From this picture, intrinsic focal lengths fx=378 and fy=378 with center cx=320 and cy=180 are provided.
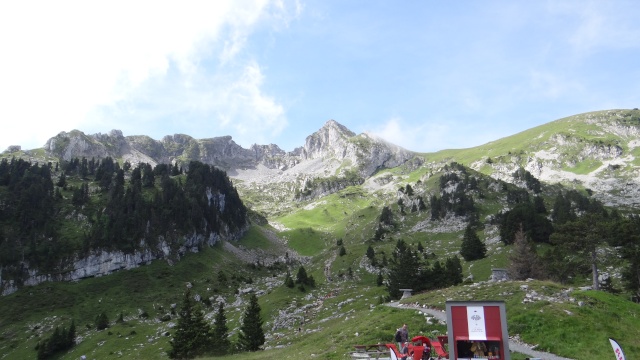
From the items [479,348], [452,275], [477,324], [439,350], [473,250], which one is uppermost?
[477,324]

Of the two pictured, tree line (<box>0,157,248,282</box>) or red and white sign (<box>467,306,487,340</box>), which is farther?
tree line (<box>0,157,248,282</box>)

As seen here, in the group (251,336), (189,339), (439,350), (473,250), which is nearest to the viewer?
(439,350)

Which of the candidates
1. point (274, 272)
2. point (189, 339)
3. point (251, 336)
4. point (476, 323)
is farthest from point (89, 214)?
point (476, 323)

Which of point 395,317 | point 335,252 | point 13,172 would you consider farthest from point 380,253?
point 13,172

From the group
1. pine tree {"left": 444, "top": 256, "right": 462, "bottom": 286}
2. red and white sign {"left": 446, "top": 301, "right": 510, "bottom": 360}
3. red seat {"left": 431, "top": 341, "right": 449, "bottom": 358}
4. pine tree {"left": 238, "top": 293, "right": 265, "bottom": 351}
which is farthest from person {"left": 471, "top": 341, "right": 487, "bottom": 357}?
pine tree {"left": 444, "top": 256, "right": 462, "bottom": 286}

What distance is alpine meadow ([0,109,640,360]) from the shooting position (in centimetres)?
3300

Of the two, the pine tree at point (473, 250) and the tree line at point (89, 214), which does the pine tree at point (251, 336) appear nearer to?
the pine tree at point (473, 250)

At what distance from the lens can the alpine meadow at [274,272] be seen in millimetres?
33000

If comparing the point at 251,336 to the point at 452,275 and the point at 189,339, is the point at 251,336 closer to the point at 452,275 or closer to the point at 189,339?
the point at 189,339

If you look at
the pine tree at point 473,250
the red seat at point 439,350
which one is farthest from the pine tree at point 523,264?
the red seat at point 439,350

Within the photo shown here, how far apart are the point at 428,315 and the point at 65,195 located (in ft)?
531

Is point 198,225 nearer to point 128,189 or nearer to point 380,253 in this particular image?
point 128,189

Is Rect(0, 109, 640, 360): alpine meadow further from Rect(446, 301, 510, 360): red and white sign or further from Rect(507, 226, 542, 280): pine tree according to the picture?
Rect(446, 301, 510, 360): red and white sign

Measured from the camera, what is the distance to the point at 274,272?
487 ft
